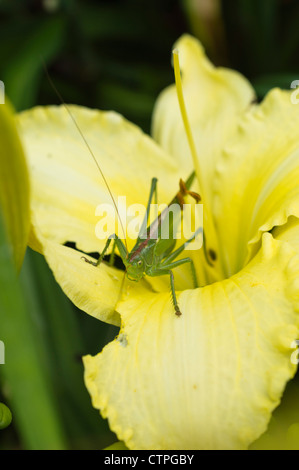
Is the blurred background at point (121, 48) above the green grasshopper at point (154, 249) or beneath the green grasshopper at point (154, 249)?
above

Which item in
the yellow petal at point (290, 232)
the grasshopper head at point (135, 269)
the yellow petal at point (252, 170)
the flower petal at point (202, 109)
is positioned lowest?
the grasshopper head at point (135, 269)

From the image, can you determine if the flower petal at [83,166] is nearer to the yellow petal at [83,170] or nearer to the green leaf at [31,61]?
the yellow petal at [83,170]

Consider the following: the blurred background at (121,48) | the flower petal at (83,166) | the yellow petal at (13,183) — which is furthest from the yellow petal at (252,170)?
the yellow petal at (13,183)

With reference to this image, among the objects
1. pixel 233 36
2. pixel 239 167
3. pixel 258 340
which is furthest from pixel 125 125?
pixel 233 36

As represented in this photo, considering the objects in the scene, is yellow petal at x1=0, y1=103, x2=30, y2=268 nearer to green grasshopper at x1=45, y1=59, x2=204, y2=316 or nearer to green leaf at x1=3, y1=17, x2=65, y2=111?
green grasshopper at x1=45, y1=59, x2=204, y2=316

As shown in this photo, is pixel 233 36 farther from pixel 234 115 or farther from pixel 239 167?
pixel 239 167

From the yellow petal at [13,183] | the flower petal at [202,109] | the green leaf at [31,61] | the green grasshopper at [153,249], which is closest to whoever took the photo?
the yellow petal at [13,183]
